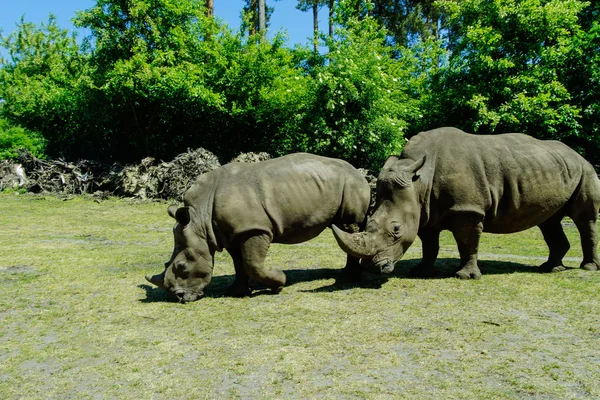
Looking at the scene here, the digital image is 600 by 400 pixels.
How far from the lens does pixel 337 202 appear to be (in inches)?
320

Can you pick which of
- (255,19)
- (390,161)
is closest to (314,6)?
(255,19)

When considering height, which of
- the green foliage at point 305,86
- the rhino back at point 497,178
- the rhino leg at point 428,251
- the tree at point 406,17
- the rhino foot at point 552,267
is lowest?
the rhino foot at point 552,267

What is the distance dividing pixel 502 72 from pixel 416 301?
13.6 metres

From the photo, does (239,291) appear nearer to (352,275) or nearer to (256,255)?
(256,255)

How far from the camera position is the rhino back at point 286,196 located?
7.53 metres

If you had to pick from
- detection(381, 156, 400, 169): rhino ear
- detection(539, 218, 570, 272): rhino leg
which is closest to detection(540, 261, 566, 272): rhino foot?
detection(539, 218, 570, 272): rhino leg

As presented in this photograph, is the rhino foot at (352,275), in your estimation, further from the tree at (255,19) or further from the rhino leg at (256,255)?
the tree at (255,19)

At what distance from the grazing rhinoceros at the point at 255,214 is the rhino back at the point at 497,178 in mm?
Answer: 1229

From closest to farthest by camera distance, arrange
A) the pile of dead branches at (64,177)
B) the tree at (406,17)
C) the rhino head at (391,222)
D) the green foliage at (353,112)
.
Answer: the rhino head at (391,222) → the green foliage at (353,112) → the pile of dead branches at (64,177) → the tree at (406,17)

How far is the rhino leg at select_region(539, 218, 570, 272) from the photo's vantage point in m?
9.18

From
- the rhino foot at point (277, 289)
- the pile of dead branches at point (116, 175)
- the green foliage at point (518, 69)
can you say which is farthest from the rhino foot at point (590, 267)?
the green foliage at point (518, 69)

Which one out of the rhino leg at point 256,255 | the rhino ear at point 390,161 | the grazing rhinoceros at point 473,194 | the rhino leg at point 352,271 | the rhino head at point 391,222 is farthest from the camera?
the rhino leg at point 352,271

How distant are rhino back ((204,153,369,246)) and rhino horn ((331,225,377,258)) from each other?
2.18ft

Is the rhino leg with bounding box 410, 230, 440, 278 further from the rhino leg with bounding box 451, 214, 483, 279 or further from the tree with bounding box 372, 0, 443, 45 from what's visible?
the tree with bounding box 372, 0, 443, 45
